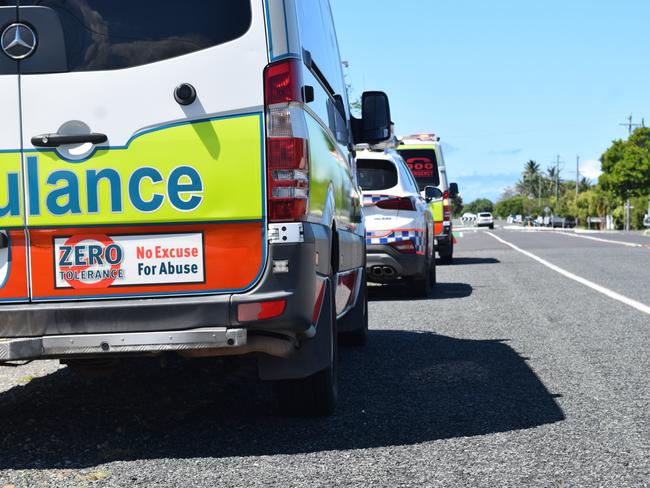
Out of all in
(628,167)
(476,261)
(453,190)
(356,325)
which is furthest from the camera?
(628,167)

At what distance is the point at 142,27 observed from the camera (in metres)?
4.34

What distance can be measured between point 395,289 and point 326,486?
10567 millimetres

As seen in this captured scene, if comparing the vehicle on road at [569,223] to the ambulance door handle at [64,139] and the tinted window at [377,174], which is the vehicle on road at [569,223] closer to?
the tinted window at [377,174]

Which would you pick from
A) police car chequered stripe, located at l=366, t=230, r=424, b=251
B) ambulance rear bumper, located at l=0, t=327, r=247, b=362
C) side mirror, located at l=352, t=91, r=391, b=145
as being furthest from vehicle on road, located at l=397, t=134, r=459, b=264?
ambulance rear bumper, located at l=0, t=327, r=247, b=362

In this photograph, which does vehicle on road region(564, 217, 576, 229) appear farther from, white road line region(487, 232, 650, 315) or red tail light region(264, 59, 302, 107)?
red tail light region(264, 59, 302, 107)

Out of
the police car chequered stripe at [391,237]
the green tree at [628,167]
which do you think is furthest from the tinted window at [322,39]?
the green tree at [628,167]

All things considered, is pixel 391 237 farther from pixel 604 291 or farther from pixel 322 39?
pixel 322 39

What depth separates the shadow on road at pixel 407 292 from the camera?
12.9 m

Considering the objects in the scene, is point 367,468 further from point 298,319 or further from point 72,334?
point 72,334

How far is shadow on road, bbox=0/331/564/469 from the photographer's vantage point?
15.5 ft

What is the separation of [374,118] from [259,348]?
292 centimetres

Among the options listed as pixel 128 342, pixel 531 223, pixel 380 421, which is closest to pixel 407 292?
pixel 380 421

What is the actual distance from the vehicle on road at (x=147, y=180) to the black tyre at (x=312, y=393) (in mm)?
844

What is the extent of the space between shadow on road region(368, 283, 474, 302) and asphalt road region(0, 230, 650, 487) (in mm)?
3906
